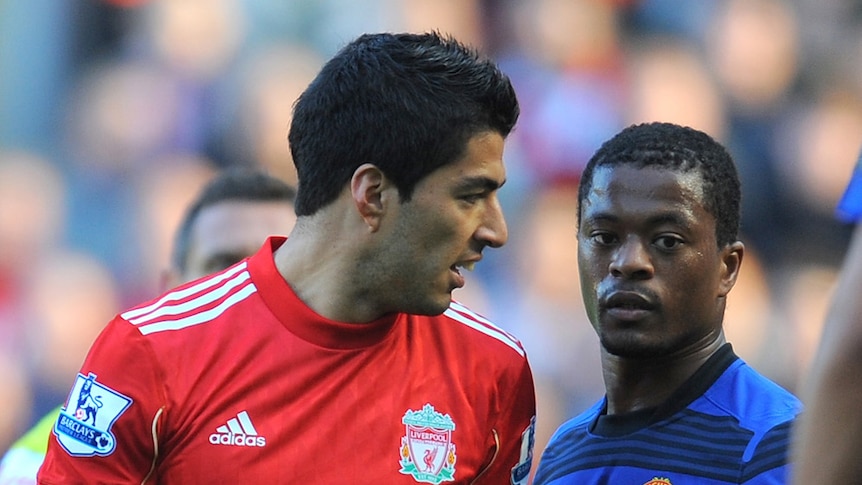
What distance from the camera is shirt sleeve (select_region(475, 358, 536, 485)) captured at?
3338mm

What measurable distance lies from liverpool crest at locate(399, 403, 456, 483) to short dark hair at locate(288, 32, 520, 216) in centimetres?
54

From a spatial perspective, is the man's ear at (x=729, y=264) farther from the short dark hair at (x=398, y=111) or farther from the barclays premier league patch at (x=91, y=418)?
the barclays premier league patch at (x=91, y=418)

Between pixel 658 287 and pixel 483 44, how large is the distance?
4995mm

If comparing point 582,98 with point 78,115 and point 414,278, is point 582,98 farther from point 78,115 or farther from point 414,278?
point 414,278

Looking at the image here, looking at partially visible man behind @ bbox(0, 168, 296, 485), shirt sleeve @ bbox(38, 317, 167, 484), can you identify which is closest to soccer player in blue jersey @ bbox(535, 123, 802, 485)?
shirt sleeve @ bbox(38, 317, 167, 484)

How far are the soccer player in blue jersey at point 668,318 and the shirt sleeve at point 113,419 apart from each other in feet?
3.31

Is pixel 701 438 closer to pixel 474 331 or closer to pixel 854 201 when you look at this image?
pixel 474 331

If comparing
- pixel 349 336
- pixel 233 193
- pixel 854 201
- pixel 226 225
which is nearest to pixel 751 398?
pixel 349 336

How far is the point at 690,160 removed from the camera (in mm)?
3123

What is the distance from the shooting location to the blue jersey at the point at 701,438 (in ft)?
9.50

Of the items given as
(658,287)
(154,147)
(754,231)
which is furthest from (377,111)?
(754,231)

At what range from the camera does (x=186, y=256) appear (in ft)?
16.6

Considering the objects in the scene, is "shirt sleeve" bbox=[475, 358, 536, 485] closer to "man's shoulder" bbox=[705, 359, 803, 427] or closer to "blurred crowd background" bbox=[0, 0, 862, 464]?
"man's shoulder" bbox=[705, 359, 803, 427]

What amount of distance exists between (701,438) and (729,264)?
1.43ft
